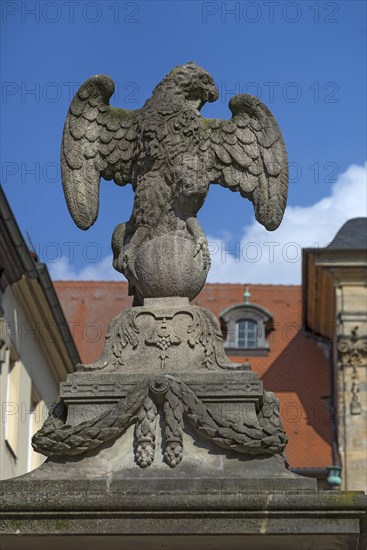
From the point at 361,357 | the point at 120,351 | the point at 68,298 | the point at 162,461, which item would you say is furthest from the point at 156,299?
the point at 68,298

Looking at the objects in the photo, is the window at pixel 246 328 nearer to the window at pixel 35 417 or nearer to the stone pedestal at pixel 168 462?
the window at pixel 35 417

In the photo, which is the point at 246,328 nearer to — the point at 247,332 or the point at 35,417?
the point at 247,332

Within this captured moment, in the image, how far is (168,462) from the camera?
7906 millimetres

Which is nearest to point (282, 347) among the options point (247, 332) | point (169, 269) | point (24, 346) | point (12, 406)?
point (247, 332)

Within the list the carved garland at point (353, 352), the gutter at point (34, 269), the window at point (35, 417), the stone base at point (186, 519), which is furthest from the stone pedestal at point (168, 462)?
the carved garland at point (353, 352)

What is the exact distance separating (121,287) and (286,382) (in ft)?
18.7

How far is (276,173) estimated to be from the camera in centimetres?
908

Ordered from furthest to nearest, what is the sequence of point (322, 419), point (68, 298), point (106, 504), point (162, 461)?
point (68, 298), point (322, 419), point (162, 461), point (106, 504)

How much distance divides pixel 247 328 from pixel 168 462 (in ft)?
111

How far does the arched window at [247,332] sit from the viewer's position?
4153 cm

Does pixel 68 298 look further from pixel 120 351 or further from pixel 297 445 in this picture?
pixel 120 351

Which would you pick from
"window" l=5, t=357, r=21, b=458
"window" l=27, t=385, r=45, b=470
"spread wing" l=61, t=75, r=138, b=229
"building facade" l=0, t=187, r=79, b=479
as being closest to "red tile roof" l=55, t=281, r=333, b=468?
"building facade" l=0, t=187, r=79, b=479

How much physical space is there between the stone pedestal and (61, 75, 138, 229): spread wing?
0.94 metres

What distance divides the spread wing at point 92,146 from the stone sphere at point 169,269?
0.59m
